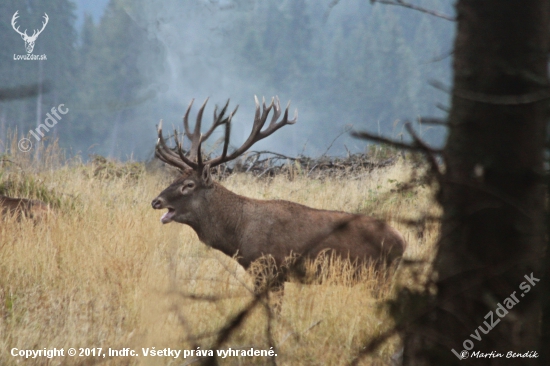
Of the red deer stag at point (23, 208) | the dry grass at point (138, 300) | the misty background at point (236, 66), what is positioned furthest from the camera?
the misty background at point (236, 66)

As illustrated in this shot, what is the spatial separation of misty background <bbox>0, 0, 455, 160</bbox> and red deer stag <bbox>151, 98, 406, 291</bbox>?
205 feet

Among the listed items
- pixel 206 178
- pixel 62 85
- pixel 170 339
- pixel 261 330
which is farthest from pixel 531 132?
pixel 62 85

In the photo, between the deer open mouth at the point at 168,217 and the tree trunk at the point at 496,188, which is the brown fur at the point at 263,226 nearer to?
the deer open mouth at the point at 168,217

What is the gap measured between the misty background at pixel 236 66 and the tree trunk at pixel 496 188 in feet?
219

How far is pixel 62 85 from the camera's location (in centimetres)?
7006

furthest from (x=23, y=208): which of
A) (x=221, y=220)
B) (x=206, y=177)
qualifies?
(x=221, y=220)

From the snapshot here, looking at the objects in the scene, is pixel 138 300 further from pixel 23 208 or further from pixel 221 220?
pixel 23 208

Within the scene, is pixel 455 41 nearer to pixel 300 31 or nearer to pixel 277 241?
pixel 277 241

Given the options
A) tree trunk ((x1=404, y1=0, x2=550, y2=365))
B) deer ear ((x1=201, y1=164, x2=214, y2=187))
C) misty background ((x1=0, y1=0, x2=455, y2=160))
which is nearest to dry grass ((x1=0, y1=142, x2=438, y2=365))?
deer ear ((x1=201, y1=164, x2=214, y2=187))

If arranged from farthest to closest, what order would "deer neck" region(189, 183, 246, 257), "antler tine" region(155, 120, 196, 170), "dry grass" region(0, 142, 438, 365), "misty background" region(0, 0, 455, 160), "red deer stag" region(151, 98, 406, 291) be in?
"misty background" region(0, 0, 455, 160) < "antler tine" region(155, 120, 196, 170) < "deer neck" region(189, 183, 246, 257) < "red deer stag" region(151, 98, 406, 291) < "dry grass" region(0, 142, 438, 365)

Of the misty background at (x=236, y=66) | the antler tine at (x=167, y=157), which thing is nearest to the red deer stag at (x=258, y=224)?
the antler tine at (x=167, y=157)

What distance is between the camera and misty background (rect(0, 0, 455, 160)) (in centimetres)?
7431

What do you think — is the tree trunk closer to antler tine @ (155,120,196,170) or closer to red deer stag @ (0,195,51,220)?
antler tine @ (155,120,196,170)

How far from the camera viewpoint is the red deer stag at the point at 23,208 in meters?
7.01
